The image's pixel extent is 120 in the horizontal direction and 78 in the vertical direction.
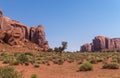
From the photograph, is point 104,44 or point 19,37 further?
point 104,44

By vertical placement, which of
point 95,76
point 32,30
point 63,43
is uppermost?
point 32,30

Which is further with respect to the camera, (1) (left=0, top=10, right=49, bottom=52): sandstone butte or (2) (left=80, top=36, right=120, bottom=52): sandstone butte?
(2) (left=80, top=36, right=120, bottom=52): sandstone butte

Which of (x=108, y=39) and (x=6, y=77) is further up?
(x=108, y=39)

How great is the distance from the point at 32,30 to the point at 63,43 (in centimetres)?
4728

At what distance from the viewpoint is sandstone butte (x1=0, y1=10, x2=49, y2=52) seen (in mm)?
85319

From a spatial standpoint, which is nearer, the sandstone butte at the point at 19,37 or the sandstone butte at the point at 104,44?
the sandstone butte at the point at 19,37

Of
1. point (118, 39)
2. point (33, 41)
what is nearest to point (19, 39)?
point (33, 41)

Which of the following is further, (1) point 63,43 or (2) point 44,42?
(2) point 44,42

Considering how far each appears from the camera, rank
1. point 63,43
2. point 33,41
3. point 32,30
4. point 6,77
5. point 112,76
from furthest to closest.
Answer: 1. point 32,30
2. point 33,41
3. point 63,43
4. point 112,76
5. point 6,77

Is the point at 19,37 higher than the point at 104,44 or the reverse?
the reverse

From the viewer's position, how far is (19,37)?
300ft

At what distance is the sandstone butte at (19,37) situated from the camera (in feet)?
280

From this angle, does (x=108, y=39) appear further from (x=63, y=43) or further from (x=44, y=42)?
(x=63, y=43)

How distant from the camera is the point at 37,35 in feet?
372
